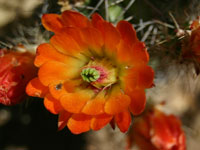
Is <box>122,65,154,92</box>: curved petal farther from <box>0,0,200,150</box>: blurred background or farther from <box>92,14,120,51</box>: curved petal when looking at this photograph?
<box>0,0,200,150</box>: blurred background

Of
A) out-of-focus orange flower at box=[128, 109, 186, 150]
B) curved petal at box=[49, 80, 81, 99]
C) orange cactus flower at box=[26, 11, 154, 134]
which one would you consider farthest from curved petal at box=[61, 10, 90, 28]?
out-of-focus orange flower at box=[128, 109, 186, 150]

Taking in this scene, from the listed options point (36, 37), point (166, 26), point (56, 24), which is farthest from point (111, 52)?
point (36, 37)

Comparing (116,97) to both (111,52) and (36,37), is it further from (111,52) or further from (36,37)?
(36,37)

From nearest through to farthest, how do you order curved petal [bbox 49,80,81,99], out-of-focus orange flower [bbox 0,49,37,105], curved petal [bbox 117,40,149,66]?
curved petal [bbox 117,40,149,66] < curved petal [bbox 49,80,81,99] < out-of-focus orange flower [bbox 0,49,37,105]

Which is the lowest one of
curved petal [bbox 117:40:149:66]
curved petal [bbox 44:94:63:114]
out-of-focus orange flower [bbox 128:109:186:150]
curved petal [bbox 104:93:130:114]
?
out-of-focus orange flower [bbox 128:109:186:150]

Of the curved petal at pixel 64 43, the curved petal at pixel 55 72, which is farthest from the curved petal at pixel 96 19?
the curved petal at pixel 55 72

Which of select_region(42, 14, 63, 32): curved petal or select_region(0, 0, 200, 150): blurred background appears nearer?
select_region(42, 14, 63, 32): curved petal

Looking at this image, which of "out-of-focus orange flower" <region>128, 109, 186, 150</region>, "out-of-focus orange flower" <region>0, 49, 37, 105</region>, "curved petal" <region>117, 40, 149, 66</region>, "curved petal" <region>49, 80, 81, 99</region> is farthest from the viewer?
"out-of-focus orange flower" <region>128, 109, 186, 150</region>

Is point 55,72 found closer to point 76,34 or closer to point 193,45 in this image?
point 76,34
